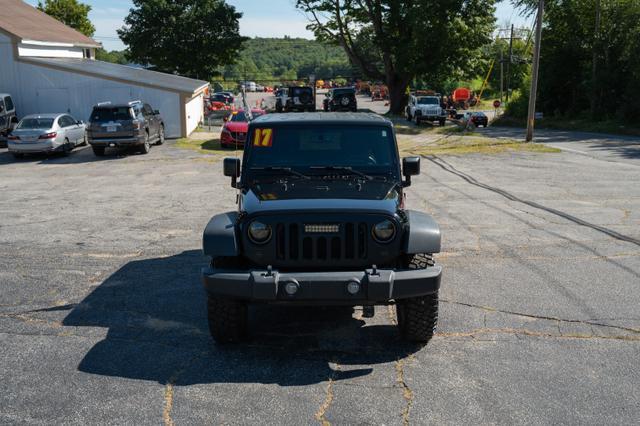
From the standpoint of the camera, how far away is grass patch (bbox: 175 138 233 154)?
78.5ft

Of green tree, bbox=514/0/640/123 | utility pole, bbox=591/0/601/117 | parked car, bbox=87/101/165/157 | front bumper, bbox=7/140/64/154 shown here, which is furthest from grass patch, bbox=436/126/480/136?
front bumper, bbox=7/140/64/154

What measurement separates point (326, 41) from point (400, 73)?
31.5 ft

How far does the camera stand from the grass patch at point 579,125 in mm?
31277

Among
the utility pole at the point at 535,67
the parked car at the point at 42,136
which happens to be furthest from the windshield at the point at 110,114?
the utility pole at the point at 535,67

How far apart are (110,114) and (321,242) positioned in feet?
59.8

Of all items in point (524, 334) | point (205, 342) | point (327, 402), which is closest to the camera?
point (327, 402)

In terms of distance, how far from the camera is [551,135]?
102 ft

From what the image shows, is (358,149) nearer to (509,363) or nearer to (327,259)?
(327,259)

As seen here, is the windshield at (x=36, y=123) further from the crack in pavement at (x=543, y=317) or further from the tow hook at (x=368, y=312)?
the crack in pavement at (x=543, y=317)

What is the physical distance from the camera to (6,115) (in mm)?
26141

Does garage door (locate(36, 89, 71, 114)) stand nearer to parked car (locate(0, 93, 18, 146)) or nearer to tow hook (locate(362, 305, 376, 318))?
parked car (locate(0, 93, 18, 146))

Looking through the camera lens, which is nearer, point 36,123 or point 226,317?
point 226,317

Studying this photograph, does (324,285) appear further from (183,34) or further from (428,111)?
(183,34)

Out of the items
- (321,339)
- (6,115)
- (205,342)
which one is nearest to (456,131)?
(6,115)
